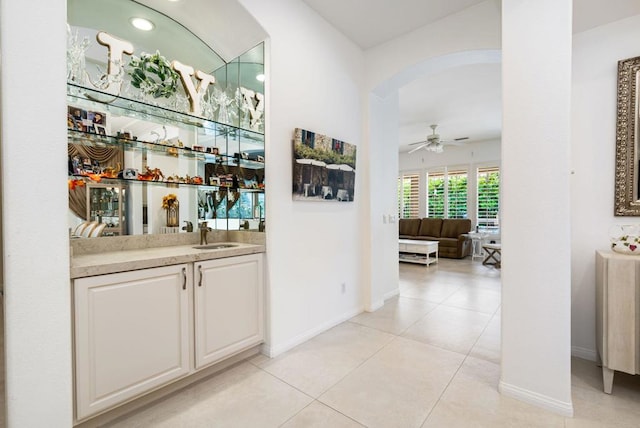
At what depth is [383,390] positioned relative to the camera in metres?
1.96

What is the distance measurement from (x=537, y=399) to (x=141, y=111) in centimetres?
344

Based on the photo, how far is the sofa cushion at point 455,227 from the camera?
7527 millimetres

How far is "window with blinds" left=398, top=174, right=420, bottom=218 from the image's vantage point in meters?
9.08

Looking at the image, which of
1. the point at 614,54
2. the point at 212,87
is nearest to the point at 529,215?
the point at 614,54

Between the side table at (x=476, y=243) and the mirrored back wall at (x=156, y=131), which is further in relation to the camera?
the side table at (x=476, y=243)

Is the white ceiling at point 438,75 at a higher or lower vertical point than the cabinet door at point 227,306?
higher

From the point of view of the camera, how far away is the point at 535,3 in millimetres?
1776

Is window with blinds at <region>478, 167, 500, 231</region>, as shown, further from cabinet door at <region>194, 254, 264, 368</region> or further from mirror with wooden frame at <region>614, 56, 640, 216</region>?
cabinet door at <region>194, 254, 264, 368</region>

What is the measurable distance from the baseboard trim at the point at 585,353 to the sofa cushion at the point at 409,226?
19.8 feet

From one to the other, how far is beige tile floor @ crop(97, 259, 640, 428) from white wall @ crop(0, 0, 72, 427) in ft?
2.13

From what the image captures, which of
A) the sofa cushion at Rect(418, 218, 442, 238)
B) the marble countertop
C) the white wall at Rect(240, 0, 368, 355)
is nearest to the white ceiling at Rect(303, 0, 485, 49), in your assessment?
the white wall at Rect(240, 0, 368, 355)

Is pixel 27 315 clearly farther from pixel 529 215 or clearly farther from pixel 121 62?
pixel 529 215

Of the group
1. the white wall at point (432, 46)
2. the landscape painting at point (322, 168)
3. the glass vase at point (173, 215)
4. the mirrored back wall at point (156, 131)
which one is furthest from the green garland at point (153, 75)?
the white wall at point (432, 46)

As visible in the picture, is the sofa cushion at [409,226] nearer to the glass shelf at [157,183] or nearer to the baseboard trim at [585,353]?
the baseboard trim at [585,353]
